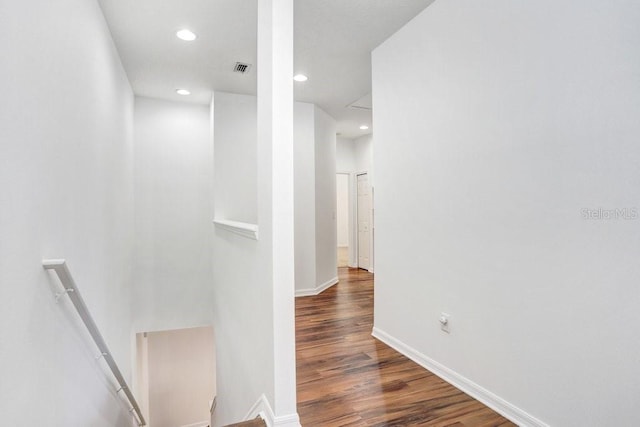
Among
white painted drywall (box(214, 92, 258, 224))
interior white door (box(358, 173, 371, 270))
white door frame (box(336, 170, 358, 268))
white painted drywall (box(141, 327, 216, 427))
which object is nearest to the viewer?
white painted drywall (box(214, 92, 258, 224))

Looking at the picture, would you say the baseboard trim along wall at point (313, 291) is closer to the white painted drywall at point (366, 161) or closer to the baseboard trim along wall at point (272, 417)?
the white painted drywall at point (366, 161)

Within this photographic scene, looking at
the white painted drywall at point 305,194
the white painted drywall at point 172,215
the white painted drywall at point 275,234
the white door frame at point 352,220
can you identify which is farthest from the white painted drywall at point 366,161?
the white painted drywall at point 275,234

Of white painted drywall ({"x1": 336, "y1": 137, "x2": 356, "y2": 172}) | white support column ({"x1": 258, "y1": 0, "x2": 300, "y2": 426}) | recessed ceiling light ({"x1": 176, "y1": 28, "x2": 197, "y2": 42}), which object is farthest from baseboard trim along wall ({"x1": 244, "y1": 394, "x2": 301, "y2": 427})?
white painted drywall ({"x1": 336, "y1": 137, "x2": 356, "y2": 172})

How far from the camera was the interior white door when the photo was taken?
22.1 feet

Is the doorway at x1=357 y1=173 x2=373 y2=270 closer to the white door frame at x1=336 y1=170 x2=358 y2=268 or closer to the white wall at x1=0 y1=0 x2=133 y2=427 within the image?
the white door frame at x1=336 y1=170 x2=358 y2=268

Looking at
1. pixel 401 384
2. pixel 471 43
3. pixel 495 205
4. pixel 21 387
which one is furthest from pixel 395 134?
pixel 21 387

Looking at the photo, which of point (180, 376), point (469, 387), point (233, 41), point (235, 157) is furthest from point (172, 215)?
point (469, 387)

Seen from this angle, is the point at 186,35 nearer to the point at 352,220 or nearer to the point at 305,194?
the point at 305,194

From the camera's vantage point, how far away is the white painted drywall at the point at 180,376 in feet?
20.3

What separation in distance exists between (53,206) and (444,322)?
2.46 metres

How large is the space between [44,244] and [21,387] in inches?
23.7

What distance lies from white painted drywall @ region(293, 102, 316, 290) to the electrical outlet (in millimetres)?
2657

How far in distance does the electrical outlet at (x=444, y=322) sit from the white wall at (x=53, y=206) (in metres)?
2.26

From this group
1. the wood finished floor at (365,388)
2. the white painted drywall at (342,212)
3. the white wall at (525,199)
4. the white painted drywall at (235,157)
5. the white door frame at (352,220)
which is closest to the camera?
the white wall at (525,199)
